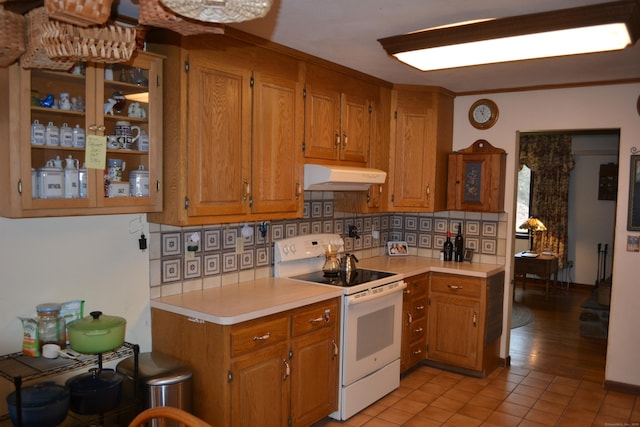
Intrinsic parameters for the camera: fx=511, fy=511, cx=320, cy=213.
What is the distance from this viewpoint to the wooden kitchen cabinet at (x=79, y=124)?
2088 millimetres

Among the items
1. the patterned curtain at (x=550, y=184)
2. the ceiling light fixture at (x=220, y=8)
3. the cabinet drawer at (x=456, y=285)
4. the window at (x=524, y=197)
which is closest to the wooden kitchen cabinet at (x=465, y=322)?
the cabinet drawer at (x=456, y=285)

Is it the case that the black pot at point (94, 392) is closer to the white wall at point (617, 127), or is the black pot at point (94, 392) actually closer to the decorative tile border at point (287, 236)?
the decorative tile border at point (287, 236)

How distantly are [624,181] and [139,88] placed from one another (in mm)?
3530

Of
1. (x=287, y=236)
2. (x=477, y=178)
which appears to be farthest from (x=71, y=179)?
(x=477, y=178)

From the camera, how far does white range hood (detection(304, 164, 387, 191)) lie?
3.39m

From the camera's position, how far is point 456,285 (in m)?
4.23

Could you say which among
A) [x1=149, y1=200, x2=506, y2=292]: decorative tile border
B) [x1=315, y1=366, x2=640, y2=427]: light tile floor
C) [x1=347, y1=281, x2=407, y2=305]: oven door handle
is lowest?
[x1=315, y1=366, x2=640, y2=427]: light tile floor

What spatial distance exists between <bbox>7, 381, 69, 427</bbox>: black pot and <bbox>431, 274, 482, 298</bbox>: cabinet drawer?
9.78 feet

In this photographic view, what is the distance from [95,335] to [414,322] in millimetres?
2658

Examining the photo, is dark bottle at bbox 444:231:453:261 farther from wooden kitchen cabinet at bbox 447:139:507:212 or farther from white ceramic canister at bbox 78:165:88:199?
white ceramic canister at bbox 78:165:88:199

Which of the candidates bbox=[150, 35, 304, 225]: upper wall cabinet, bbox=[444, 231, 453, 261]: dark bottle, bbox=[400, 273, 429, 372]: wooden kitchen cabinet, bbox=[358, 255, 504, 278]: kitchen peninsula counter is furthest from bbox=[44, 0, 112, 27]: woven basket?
bbox=[444, 231, 453, 261]: dark bottle

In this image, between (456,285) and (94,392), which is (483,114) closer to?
(456,285)

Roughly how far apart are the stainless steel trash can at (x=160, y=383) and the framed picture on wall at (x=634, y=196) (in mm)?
3396

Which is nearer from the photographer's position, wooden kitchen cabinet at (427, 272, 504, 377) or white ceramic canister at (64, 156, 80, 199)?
white ceramic canister at (64, 156, 80, 199)
